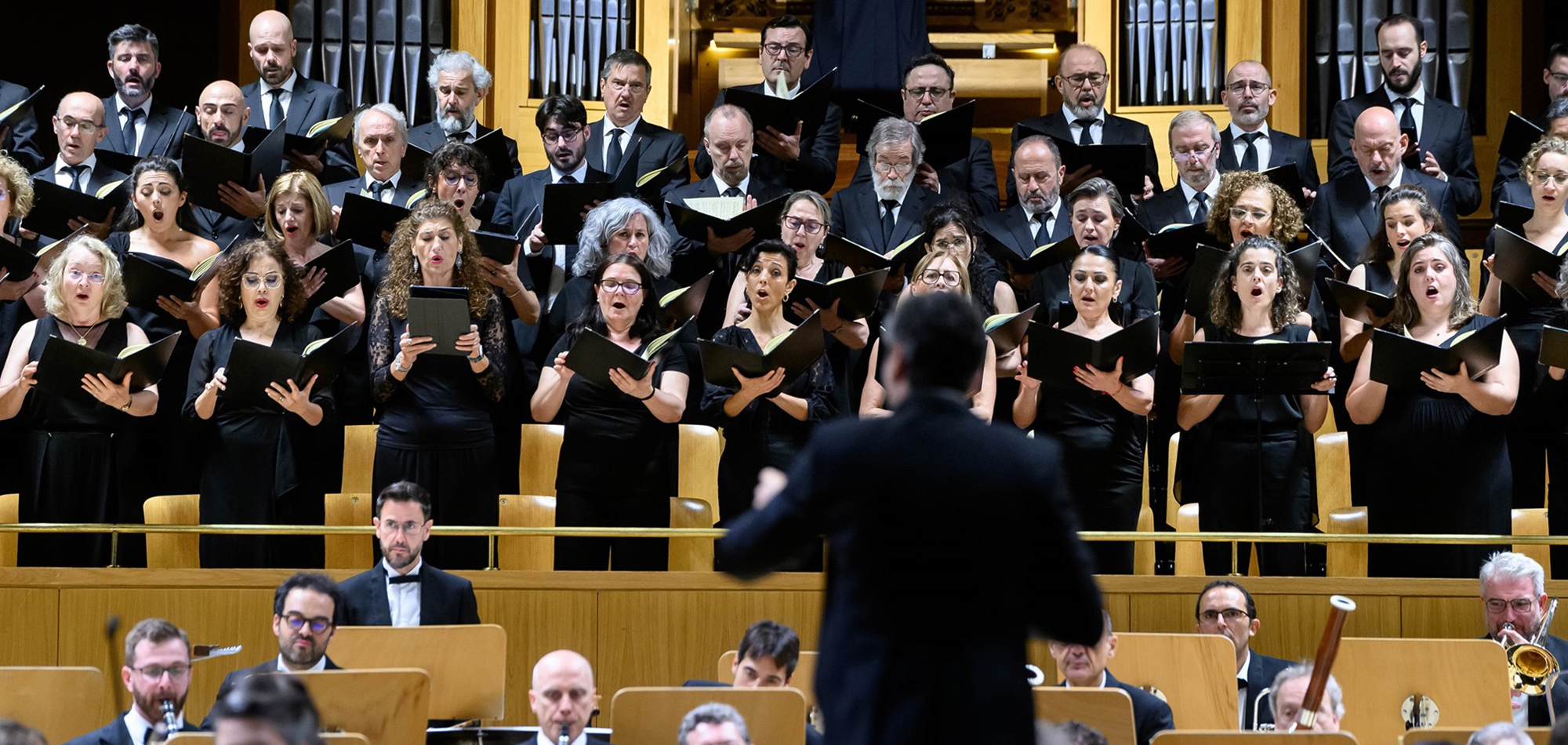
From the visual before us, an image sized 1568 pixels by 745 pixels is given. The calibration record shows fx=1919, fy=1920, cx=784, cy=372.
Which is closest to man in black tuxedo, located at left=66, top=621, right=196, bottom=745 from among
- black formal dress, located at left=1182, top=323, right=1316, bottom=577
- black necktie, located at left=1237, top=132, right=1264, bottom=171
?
black formal dress, located at left=1182, top=323, right=1316, bottom=577

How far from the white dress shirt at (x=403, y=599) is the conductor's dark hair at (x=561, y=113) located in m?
1.96

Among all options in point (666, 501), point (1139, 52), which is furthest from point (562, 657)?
point (1139, 52)

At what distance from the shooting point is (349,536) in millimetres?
5129

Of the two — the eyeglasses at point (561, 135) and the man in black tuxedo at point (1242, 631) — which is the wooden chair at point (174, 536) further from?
the man in black tuxedo at point (1242, 631)

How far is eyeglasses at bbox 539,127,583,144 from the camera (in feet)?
19.6

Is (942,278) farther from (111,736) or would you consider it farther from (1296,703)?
(111,736)

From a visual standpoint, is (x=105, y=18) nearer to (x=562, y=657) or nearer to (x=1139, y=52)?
(x=1139, y=52)

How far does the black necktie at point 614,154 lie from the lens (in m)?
6.38

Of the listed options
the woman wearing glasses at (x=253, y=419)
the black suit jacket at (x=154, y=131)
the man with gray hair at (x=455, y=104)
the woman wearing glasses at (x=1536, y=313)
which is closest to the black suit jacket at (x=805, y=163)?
the man with gray hair at (x=455, y=104)

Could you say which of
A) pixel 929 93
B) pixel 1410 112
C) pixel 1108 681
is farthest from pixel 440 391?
pixel 1410 112

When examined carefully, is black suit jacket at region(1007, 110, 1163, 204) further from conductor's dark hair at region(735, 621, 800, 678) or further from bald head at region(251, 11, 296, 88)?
conductor's dark hair at region(735, 621, 800, 678)

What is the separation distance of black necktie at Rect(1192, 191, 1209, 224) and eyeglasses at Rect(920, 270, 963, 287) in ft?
3.80

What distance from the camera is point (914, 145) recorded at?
19.0 ft

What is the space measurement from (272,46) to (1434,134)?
155 inches
